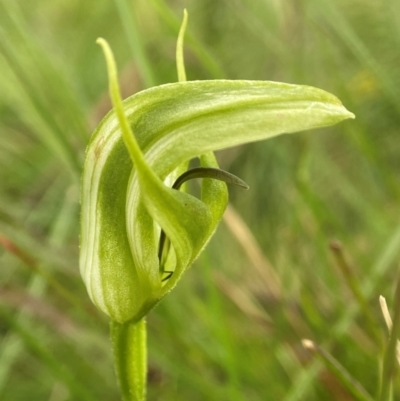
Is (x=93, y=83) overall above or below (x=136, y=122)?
below

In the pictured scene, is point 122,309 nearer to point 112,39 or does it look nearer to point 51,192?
point 51,192

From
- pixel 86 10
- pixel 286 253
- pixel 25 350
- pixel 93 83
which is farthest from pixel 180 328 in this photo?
pixel 86 10

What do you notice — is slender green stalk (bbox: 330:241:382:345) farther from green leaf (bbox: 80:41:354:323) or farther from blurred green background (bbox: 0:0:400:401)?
green leaf (bbox: 80:41:354:323)

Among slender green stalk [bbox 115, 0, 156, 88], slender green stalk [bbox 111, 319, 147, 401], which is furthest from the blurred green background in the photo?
slender green stalk [bbox 111, 319, 147, 401]

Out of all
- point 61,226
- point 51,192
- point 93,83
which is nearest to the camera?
→ point 61,226

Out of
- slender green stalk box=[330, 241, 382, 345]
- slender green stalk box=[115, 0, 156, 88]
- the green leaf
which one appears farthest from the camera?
slender green stalk box=[115, 0, 156, 88]

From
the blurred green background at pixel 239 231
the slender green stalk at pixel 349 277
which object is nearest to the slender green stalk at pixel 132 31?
the blurred green background at pixel 239 231

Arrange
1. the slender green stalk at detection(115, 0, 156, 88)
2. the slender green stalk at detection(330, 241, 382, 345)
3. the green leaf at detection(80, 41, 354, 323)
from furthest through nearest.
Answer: the slender green stalk at detection(115, 0, 156, 88) → the slender green stalk at detection(330, 241, 382, 345) → the green leaf at detection(80, 41, 354, 323)
